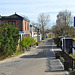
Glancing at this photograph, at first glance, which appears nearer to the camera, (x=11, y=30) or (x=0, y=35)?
(x=0, y=35)

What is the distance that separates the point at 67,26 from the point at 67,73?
44101 millimetres

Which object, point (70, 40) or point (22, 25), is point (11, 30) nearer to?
point (70, 40)

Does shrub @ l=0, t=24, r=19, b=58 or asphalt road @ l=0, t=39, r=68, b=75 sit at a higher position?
shrub @ l=0, t=24, r=19, b=58

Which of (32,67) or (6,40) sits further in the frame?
(6,40)

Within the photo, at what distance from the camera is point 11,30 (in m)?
24.1

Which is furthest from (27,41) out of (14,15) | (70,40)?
(70,40)

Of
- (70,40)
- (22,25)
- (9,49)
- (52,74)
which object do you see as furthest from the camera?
(22,25)

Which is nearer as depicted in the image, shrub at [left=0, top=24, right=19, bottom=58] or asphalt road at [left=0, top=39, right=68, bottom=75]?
asphalt road at [left=0, top=39, right=68, bottom=75]

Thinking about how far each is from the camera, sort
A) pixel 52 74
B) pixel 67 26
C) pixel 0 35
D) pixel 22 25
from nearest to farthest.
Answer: pixel 52 74 → pixel 0 35 → pixel 22 25 → pixel 67 26

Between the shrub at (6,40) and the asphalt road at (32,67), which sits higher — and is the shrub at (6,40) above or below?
above

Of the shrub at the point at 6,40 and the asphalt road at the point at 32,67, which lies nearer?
the asphalt road at the point at 32,67

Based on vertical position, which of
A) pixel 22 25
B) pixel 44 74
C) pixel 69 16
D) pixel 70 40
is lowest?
pixel 44 74

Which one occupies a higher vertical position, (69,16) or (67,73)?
(69,16)

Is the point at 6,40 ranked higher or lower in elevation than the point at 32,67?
higher
